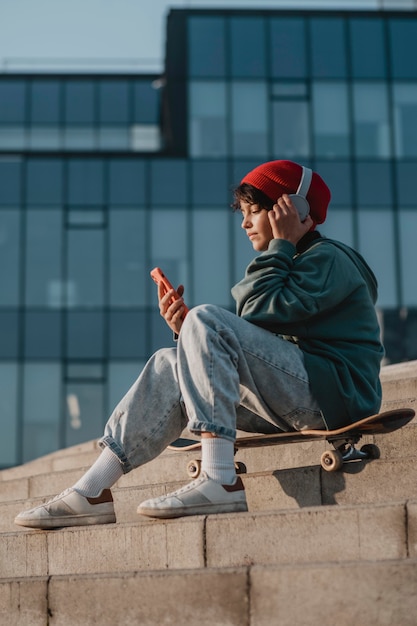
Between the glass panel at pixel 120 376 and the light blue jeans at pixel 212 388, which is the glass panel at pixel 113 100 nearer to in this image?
the glass panel at pixel 120 376

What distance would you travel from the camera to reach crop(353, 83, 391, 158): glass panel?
25.1 metres

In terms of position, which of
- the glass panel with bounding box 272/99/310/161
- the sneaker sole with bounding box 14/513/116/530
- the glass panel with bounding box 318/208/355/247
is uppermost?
the glass panel with bounding box 272/99/310/161

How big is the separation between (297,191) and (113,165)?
20.8 m

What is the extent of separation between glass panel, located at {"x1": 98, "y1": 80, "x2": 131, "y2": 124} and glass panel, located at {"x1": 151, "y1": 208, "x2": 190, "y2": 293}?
639cm

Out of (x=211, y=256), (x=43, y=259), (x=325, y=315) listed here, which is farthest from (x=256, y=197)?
(x=43, y=259)

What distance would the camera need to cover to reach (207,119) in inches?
995

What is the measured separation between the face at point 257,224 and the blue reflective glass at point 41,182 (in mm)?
20788

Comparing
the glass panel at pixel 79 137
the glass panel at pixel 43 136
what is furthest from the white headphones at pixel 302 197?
the glass panel at pixel 43 136

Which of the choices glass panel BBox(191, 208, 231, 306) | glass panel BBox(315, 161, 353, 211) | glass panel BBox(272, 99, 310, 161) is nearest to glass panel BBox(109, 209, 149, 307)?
glass panel BBox(191, 208, 231, 306)

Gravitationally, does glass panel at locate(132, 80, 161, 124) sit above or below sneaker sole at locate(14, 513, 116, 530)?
above

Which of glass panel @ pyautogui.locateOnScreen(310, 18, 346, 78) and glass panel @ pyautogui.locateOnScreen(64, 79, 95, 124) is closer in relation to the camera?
glass panel @ pyautogui.locateOnScreen(310, 18, 346, 78)

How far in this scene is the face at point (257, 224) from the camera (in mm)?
4824

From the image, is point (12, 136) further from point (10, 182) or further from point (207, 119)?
point (207, 119)

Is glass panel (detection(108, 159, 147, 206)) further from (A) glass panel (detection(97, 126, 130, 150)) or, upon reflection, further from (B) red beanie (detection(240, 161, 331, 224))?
(B) red beanie (detection(240, 161, 331, 224))
